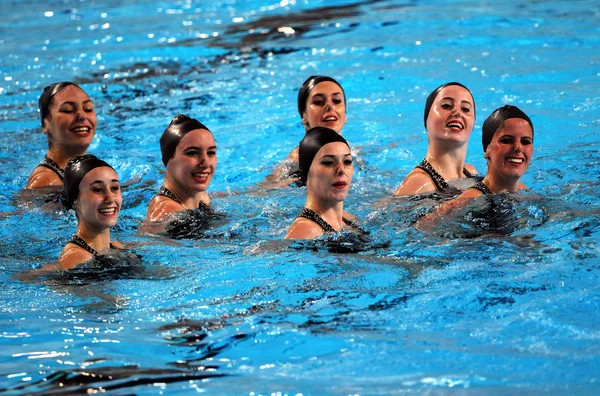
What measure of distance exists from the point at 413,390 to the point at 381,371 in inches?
10.8

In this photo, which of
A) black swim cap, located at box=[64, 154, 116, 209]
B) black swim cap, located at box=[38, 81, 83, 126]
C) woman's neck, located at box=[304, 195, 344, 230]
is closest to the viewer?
black swim cap, located at box=[64, 154, 116, 209]

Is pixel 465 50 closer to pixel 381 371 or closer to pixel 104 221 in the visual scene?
pixel 104 221

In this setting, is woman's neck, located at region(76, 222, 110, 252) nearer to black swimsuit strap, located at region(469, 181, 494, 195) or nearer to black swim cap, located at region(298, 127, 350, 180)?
black swim cap, located at region(298, 127, 350, 180)

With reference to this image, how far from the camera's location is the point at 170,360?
449 centimetres

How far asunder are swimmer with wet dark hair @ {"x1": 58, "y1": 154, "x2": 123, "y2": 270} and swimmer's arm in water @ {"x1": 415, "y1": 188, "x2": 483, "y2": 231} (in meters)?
2.25

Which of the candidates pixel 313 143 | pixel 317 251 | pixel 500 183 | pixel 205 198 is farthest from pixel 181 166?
pixel 500 183

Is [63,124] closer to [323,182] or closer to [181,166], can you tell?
[181,166]

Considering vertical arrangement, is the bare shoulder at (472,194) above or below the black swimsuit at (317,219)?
above

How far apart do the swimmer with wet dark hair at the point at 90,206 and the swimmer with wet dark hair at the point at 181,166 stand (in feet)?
3.22

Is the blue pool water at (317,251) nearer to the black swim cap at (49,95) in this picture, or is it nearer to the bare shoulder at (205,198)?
the bare shoulder at (205,198)

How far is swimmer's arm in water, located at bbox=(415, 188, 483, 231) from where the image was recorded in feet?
21.0

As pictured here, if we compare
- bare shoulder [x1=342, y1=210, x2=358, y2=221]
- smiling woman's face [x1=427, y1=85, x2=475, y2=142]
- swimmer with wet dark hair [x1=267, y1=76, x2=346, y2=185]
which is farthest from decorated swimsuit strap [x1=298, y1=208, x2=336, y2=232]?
swimmer with wet dark hair [x1=267, y1=76, x2=346, y2=185]

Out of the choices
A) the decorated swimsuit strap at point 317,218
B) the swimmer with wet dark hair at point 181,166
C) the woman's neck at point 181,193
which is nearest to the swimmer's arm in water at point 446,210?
the decorated swimsuit strap at point 317,218

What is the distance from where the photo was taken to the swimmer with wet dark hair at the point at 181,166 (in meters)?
6.93
